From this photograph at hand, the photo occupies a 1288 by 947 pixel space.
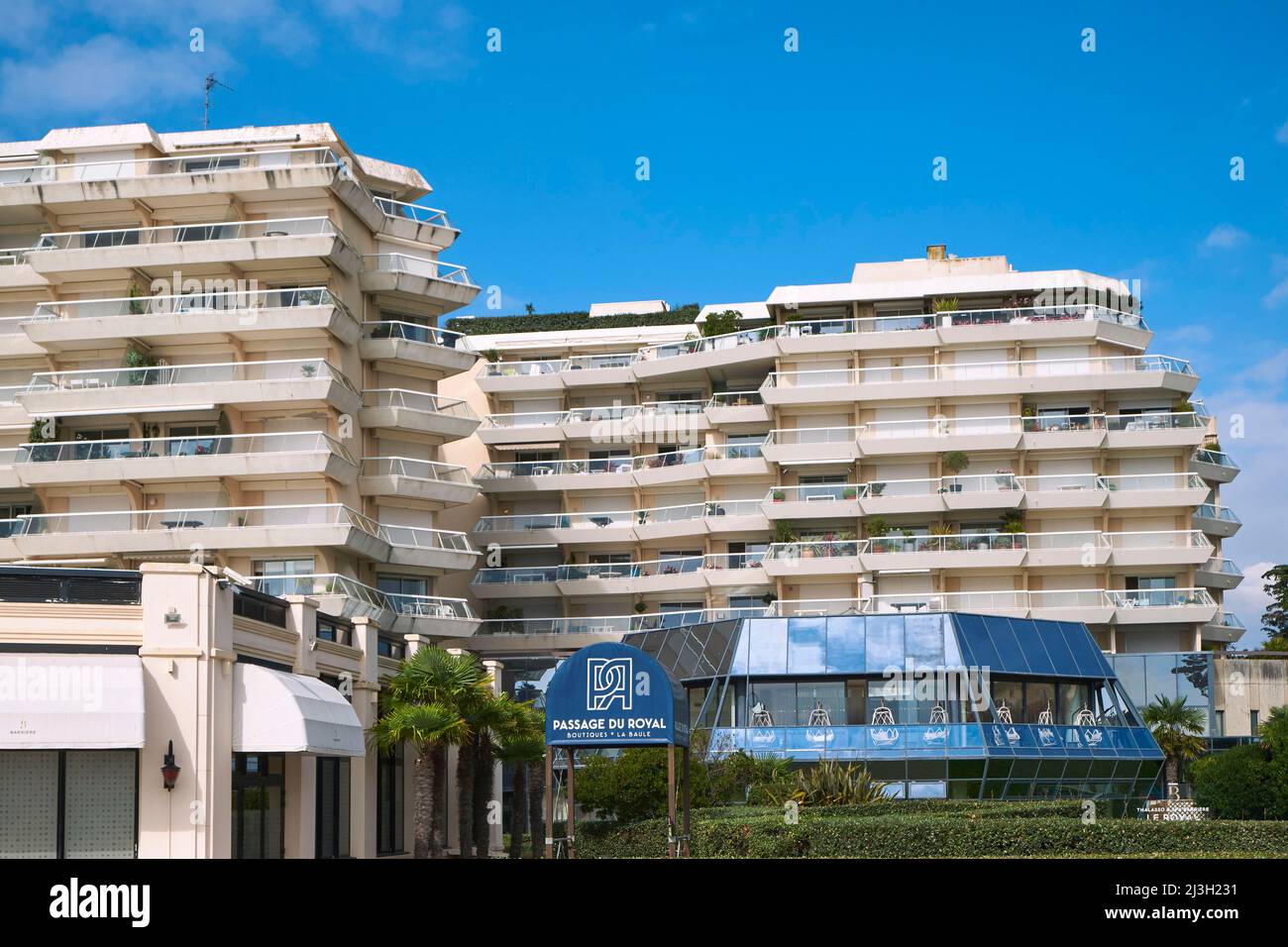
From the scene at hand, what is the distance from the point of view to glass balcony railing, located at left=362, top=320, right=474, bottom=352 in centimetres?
6525

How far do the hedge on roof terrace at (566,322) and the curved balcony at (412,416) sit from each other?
19.2 meters

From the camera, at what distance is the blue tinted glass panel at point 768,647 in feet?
167

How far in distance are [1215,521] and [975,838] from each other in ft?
165

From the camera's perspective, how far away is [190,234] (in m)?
60.6

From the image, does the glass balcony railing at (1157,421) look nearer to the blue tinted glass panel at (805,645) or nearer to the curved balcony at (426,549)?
the blue tinted glass panel at (805,645)

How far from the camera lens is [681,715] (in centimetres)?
3047

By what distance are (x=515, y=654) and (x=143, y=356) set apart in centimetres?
2235

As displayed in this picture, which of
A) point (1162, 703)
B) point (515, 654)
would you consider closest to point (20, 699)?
point (515, 654)

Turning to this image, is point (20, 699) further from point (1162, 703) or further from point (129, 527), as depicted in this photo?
point (1162, 703)

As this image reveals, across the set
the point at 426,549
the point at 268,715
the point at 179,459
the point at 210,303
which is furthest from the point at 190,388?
the point at 268,715

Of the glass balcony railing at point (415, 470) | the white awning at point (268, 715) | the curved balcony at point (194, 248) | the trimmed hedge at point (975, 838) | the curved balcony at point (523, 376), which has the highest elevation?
the curved balcony at point (194, 248)

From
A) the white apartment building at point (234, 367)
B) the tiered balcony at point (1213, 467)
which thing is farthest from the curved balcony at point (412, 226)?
the tiered balcony at point (1213, 467)

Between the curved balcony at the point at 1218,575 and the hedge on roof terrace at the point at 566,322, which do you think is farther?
the hedge on roof terrace at the point at 566,322

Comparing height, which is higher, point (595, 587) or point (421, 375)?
point (421, 375)
